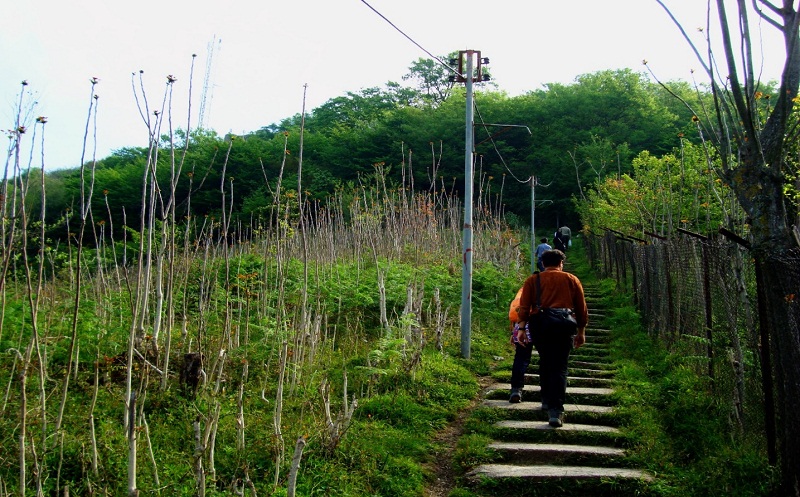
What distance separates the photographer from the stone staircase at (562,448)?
16.6 feet

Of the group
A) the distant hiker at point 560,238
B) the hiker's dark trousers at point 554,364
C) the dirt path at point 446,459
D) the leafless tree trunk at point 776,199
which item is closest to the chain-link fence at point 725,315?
the leafless tree trunk at point 776,199

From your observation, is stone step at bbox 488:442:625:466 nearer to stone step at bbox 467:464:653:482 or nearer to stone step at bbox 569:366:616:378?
stone step at bbox 467:464:653:482

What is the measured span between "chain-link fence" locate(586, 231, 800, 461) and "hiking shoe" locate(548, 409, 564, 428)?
1382 mm

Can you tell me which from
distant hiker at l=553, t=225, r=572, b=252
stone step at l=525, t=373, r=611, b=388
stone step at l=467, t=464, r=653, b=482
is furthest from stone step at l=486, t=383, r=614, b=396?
distant hiker at l=553, t=225, r=572, b=252

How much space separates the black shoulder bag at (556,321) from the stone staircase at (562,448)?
3.26 ft

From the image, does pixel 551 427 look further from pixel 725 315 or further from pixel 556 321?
pixel 725 315

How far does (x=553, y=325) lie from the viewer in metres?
5.75

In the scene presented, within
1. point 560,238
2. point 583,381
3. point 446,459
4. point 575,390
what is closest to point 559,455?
point 446,459

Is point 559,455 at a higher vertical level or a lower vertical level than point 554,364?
lower

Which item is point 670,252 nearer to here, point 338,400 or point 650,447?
point 650,447

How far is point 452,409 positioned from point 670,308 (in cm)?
383

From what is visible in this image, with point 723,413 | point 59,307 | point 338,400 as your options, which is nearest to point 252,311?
point 59,307

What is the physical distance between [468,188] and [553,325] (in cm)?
431

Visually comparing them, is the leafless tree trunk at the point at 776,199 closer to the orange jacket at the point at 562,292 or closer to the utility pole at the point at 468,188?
the orange jacket at the point at 562,292
